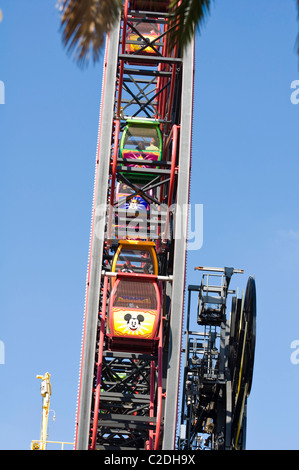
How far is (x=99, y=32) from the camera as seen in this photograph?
7.81 m

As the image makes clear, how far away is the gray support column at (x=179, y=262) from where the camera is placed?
20.9 meters

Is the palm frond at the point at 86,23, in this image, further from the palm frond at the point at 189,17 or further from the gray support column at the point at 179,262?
the gray support column at the point at 179,262

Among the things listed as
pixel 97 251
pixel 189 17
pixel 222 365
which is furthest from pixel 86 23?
pixel 222 365

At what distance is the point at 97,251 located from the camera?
71.4 feet

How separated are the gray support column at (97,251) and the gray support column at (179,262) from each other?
193 centimetres

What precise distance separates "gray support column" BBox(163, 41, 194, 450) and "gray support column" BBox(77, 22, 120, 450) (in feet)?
6.34

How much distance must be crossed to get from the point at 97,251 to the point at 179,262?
7.03ft

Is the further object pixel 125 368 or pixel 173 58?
pixel 125 368

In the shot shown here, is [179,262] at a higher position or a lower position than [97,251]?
lower

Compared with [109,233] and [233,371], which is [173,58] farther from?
[233,371]

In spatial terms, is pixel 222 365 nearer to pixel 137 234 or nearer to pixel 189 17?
pixel 137 234

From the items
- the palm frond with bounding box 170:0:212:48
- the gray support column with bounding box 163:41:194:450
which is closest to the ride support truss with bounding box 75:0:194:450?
the gray support column with bounding box 163:41:194:450
